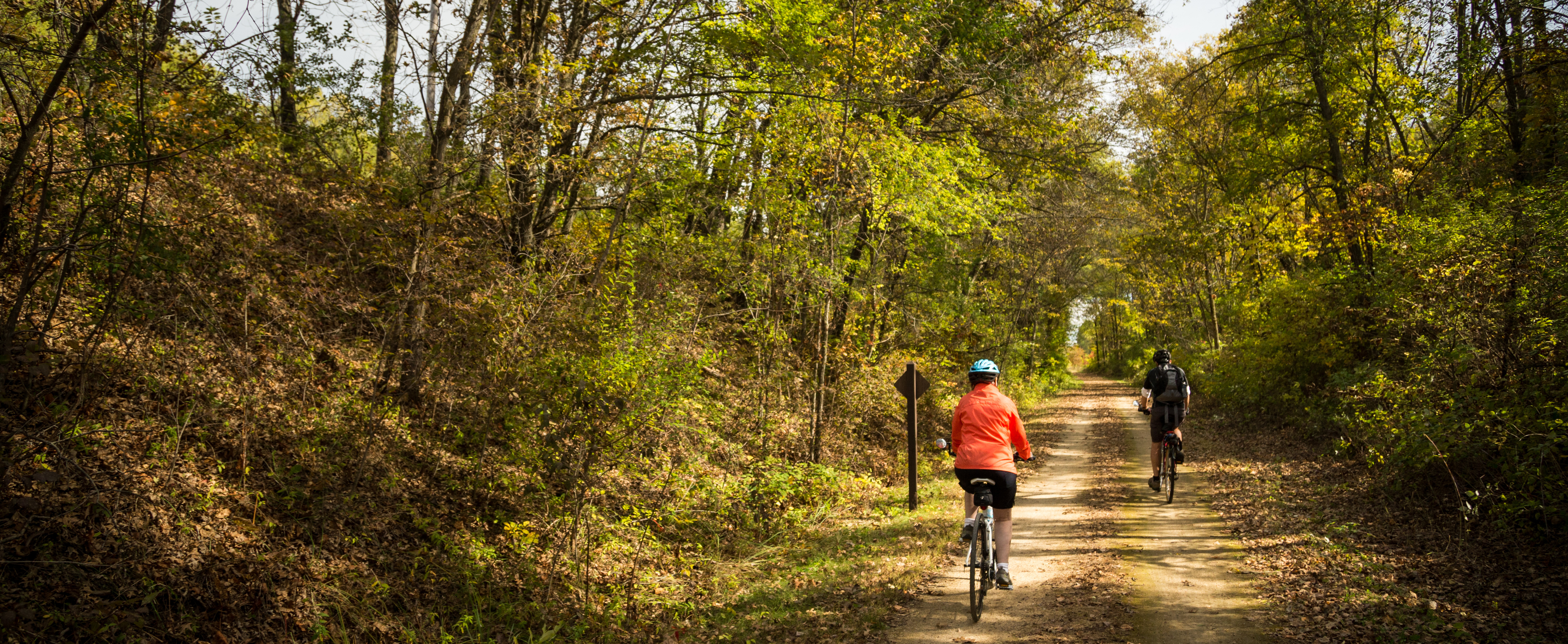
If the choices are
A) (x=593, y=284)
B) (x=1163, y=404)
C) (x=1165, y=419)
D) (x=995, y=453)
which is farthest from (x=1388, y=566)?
(x=593, y=284)

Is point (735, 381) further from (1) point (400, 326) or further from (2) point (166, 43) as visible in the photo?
(2) point (166, 43)

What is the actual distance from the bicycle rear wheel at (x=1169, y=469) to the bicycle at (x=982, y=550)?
5.07 meters

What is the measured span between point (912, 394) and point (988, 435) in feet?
12.8

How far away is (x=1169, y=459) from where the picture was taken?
1020 cm

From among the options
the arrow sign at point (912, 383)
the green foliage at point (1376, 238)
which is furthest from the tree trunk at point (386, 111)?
the green foliage at point (1376, 238)

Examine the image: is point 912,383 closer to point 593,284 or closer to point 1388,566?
point 593,284

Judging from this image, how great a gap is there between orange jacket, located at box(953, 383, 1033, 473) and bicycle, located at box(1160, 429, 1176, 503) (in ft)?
Answer: 16.2

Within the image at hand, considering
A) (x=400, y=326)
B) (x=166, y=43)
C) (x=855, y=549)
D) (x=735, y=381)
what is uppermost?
(x=166, y=43)

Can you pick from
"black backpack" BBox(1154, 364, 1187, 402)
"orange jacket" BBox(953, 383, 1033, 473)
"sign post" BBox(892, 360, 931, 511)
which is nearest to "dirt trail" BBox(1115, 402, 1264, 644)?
"black backpack" BBox(1154, 364, 1187, 402)

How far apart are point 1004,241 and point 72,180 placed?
19544mm

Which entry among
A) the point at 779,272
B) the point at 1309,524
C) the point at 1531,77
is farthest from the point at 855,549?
the point at 1531,77

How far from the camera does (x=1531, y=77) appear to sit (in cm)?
1055

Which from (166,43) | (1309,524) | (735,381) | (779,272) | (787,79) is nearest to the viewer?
(166,43)

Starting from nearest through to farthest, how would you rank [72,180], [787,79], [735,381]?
[72,180], [787,79], [735,381]
